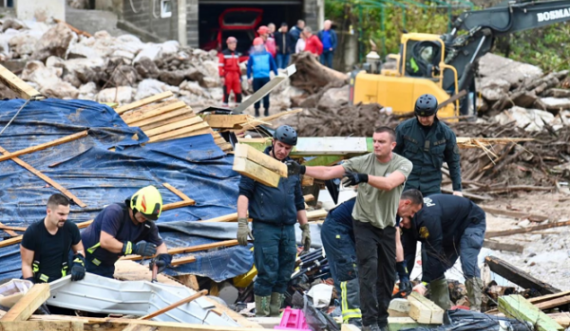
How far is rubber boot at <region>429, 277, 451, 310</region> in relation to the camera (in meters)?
8.23

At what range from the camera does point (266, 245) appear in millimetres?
7793

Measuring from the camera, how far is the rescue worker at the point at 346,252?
286 inches

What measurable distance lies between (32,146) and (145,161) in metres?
1.34

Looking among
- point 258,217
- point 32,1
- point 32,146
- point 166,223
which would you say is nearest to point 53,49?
point 32,1

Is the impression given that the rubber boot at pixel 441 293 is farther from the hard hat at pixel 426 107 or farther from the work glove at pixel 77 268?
the work glove at pixel 77 268

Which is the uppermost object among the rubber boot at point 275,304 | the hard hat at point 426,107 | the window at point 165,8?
the window at point 165,8

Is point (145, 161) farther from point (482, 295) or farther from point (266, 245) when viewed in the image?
point (482, 295)

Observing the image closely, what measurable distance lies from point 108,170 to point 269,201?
3503 millimetres

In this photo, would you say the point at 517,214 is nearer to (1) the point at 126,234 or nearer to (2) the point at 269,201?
(2) the point at 269,201

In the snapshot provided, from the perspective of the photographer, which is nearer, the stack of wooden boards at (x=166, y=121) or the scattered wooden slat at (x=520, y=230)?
the scattered wooden slat at (x=520, y=230)

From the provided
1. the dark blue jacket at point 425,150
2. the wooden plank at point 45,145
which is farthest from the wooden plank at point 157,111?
the dark blue jacket at point 425,150

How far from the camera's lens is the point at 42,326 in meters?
6.45

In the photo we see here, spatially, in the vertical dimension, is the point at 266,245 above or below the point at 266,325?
above

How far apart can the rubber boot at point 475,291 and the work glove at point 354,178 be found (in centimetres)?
212
